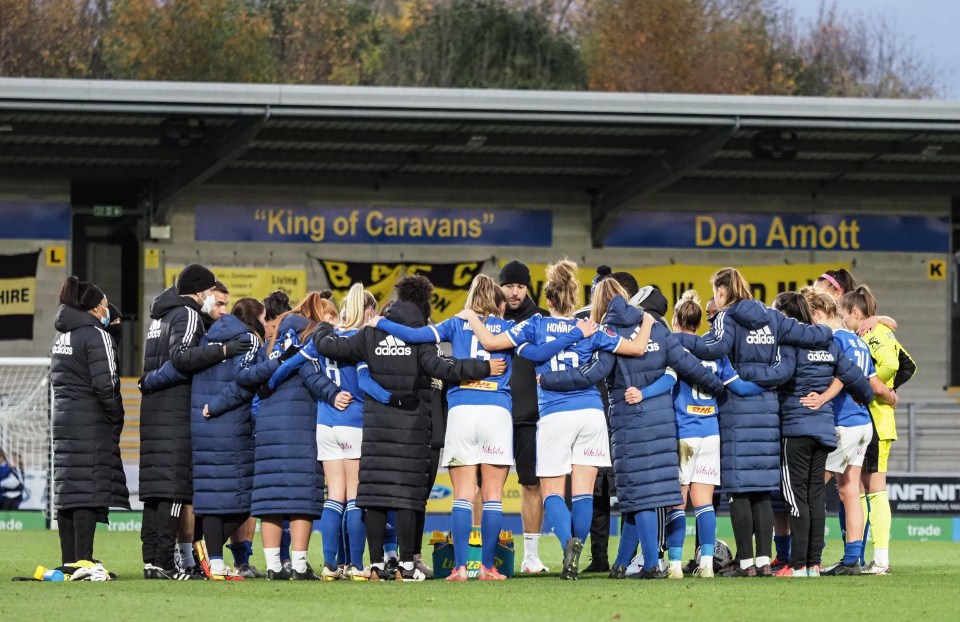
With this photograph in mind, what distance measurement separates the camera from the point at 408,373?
32.6 ft

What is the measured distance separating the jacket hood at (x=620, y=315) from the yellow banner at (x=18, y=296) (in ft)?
37.9

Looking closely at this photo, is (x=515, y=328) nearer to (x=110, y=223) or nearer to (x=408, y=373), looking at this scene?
(x=408, y=373)

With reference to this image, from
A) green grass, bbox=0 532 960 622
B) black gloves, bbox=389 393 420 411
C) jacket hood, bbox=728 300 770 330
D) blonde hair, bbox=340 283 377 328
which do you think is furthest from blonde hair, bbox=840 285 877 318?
blonde hair, bbox=340 283 377 328

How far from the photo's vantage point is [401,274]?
20625mm

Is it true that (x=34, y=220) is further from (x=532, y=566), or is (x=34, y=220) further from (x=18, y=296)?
(x=532, y=566)

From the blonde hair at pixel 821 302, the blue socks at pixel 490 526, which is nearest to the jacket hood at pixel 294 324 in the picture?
the blue socks at pixel 490 526

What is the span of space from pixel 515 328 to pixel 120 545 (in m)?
5.91

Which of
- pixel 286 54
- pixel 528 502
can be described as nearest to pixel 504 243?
pixel 528 502

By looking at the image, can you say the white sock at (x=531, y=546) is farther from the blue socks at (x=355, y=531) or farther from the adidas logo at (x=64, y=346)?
the adidas logo at (x=64, y=346)

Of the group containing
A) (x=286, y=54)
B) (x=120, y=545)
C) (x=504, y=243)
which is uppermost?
(x=286, y=54)

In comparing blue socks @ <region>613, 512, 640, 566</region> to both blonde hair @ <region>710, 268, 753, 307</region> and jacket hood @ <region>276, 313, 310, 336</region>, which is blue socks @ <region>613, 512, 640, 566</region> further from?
jacket hood @ <region>276, 313, 310, 336</region>

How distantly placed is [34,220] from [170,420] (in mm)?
10271

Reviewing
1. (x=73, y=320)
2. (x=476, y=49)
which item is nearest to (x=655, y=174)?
(x=73, y=320)

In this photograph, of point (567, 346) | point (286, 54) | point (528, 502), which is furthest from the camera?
point (286, 54)
